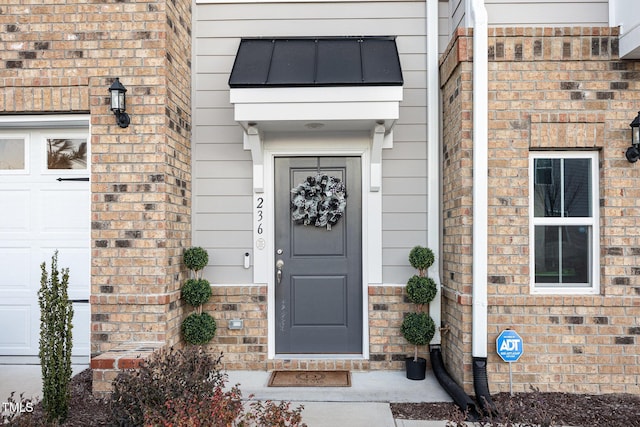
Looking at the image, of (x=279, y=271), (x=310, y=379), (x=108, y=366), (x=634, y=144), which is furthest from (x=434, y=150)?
(x=108, y=366)

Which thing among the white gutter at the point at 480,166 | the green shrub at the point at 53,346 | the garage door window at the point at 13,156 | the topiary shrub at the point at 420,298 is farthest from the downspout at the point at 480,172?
the garage door window at the point at 13,156

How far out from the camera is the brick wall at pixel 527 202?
361 centimetres

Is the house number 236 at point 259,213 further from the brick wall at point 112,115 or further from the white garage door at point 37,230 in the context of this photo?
the white garage door at point 37,230

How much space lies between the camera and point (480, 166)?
3.62 metres

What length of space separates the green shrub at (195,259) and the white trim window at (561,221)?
2967 mm

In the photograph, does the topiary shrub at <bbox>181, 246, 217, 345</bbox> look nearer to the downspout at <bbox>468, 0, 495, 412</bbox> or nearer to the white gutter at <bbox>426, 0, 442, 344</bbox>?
the white gutter at <bbox>426, 0, 442, 344</bbox>

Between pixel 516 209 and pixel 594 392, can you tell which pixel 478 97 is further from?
pixel 594 392

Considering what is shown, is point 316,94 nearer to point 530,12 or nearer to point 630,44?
point 530,12

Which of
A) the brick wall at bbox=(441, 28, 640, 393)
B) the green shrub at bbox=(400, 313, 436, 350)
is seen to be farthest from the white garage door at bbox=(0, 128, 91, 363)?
the brick wall at bbox=(441, 28, 640, 393)

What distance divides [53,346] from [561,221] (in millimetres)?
4041

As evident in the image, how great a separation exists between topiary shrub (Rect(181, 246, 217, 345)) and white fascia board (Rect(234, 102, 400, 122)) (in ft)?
4.52

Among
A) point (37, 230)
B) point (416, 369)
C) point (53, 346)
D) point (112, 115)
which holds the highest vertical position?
point (112, 115)

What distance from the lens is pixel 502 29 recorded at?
367 centimetres

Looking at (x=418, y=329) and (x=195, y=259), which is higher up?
(x=195, y=259)
